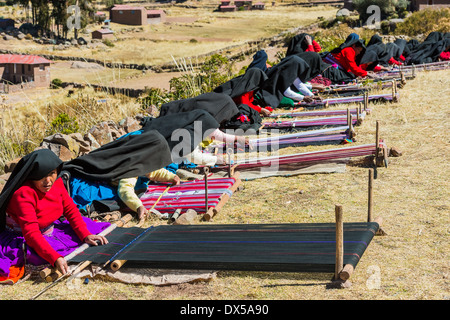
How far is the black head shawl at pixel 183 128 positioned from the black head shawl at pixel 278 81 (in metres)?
2.70

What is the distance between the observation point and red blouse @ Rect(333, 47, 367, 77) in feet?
37.2

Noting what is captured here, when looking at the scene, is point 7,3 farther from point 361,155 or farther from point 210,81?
point 361,155

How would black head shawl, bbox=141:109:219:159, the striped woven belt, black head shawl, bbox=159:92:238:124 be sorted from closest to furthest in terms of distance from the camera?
1. the striped woven belt
2. black head shawl, bbox=141:109:219:159
3. black head shawl, bbox=159:92:238:124

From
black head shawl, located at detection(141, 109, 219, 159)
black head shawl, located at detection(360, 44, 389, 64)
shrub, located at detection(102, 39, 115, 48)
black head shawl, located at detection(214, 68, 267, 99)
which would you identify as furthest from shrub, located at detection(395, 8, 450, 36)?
shrub, located at detection(102, 39, 115, 48)

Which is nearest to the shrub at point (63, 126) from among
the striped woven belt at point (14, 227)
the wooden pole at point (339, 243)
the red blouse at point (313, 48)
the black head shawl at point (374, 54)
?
the striped woven belt at point (14, 227)

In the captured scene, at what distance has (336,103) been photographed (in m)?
9.45

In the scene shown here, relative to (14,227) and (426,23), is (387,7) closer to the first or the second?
(426,23)

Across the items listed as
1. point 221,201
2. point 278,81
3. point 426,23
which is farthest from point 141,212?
point 426,23

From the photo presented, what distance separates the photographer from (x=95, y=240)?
4336 mm

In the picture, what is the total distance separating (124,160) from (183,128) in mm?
1140

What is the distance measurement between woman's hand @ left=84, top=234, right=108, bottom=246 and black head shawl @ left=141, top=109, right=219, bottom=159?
6.62 ft

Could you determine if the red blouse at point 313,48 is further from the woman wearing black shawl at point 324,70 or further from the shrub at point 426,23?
the shrub at point 426,23

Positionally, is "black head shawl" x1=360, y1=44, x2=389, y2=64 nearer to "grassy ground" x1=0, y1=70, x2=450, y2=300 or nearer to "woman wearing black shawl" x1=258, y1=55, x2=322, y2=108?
"woman wearing black shawl" x1=258, y1=55, x2=322, y2=108
